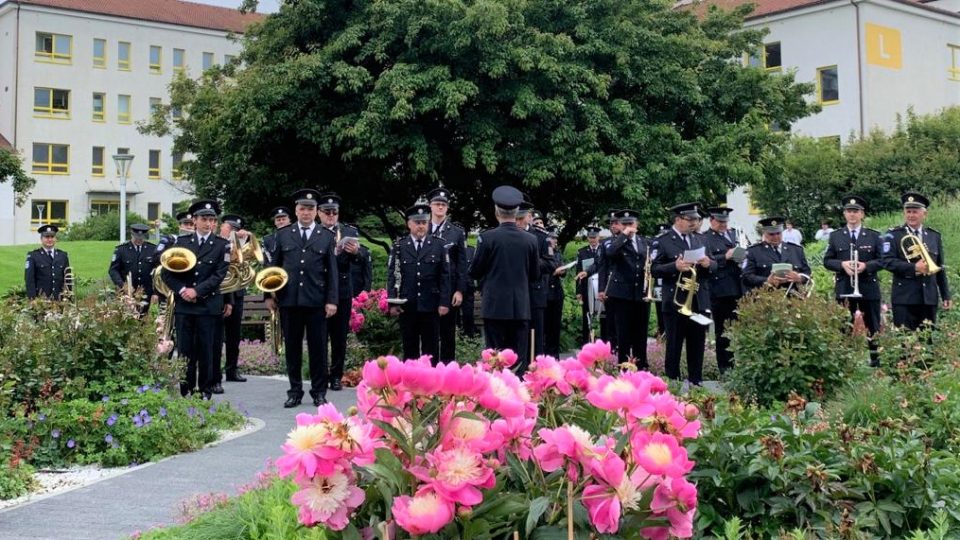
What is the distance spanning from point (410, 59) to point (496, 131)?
7.39 feet

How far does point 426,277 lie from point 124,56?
56.5m

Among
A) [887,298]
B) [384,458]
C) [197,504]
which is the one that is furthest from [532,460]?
[887,298]

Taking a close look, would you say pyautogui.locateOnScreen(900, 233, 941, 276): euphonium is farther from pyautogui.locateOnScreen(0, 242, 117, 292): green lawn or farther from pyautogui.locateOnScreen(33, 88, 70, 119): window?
pyautogui.locateOnScreen(33, 88, 70, 119): window

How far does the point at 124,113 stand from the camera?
6209cm

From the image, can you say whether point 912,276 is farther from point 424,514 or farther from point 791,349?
point 424,514

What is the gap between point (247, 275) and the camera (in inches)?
492

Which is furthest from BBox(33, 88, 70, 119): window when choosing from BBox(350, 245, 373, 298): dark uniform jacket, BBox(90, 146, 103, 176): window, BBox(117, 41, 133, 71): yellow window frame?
BBox(350, 245, 373, 298): dark uniform jacket

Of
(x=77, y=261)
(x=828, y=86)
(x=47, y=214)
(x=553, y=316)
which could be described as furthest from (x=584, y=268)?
(x=47, y=214)

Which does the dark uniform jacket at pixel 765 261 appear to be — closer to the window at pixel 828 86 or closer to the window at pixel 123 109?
the window at pixel 828 86

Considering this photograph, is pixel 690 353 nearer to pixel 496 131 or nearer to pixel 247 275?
pixel 247 275

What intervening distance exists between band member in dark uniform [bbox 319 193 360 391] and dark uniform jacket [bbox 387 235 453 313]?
0.89 m

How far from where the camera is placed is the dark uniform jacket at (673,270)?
11523mm

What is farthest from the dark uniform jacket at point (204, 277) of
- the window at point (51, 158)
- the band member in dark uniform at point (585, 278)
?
the window at point (51, 158)

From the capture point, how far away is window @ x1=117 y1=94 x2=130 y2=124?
202 feet
